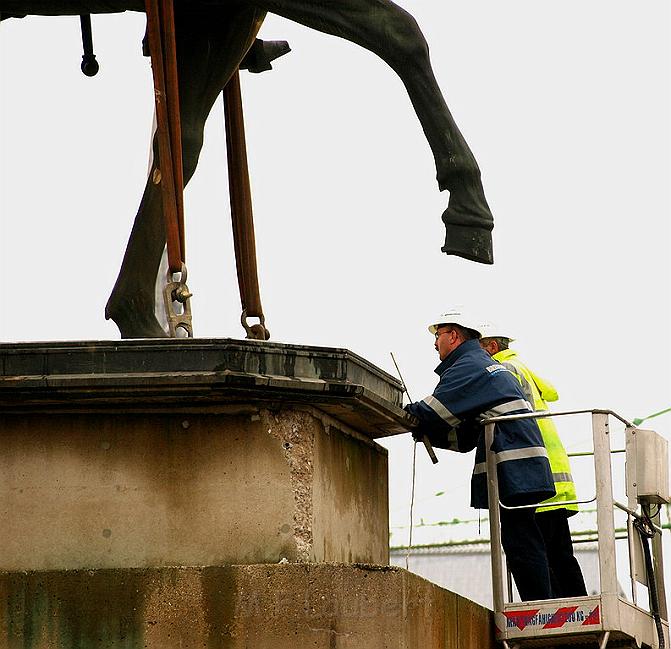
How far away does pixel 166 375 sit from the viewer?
27.0 feet

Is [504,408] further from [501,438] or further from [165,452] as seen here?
[165,452]

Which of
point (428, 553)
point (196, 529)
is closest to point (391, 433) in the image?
point (196, 529)

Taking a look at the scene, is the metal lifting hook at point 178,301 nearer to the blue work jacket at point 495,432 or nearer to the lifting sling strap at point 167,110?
the lifting sling strap at point 167,110

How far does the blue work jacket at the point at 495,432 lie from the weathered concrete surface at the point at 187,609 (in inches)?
70.6

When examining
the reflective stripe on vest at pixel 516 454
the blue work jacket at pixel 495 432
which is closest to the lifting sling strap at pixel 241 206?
the blue work jacket at pixel 495 432

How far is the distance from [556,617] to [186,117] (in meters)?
3.07

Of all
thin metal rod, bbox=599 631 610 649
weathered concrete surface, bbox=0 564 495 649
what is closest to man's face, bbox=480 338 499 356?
thin metal rod, bbox=599 631 610 649

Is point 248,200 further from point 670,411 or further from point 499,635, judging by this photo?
point 670,411

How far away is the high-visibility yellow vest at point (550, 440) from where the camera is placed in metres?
11.1

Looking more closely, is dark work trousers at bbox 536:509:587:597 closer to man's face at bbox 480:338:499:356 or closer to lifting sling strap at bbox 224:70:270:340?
man's face at bbox 480:338:499:356

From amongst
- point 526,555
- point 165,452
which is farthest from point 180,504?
point 526,555

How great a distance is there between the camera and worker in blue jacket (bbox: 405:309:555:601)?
980 cm

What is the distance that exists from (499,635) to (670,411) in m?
22.6

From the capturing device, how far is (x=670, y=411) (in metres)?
31.8
